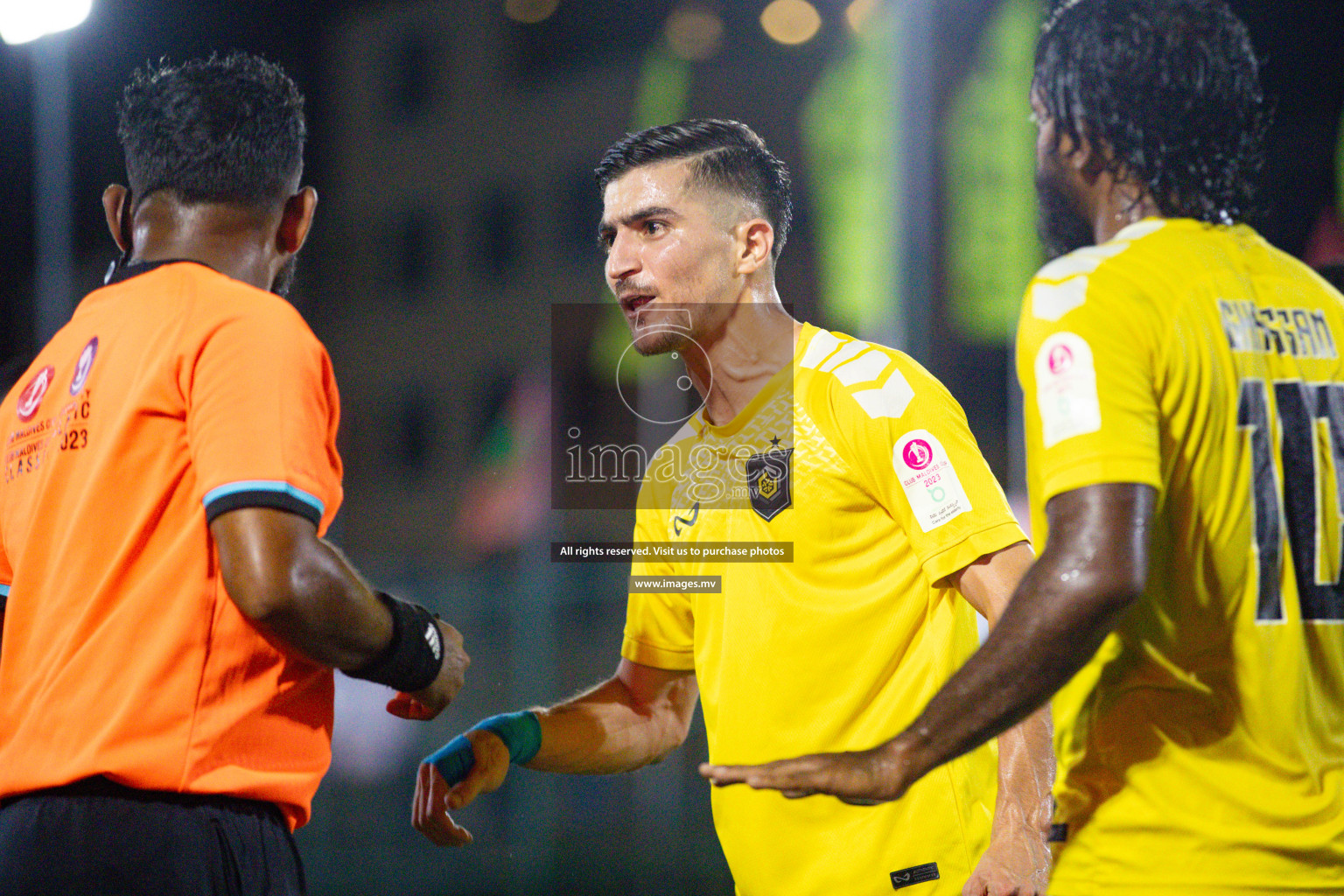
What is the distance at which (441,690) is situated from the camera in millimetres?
1926

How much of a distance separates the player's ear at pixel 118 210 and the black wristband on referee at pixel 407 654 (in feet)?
2.80

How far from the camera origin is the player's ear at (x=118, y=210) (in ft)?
6.91

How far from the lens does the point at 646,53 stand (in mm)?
8930

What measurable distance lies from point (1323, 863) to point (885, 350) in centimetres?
122

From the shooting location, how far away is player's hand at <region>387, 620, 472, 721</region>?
1919 millimetres

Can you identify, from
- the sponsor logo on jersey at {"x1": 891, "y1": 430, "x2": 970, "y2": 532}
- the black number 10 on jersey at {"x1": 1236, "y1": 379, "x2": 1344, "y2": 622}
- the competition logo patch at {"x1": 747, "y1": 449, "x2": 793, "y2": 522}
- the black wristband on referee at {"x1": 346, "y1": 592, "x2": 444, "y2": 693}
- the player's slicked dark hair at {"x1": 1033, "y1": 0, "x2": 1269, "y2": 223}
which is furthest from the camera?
the competition logo patch at {"x1": 747, "y1": 449, "x2": 793, "y2": 522}

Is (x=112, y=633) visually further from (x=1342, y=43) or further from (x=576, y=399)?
(x=1342, y=43)

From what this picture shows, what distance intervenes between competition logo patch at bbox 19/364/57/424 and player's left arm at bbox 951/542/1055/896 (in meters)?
1.60

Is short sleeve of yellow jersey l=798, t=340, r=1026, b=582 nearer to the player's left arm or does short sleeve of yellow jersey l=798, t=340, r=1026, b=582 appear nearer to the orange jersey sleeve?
the player's left arm

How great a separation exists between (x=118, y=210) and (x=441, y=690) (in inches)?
42.6

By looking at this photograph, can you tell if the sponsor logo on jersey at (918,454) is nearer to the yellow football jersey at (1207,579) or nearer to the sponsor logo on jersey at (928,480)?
the sponsor logo on jersey at (928,480)

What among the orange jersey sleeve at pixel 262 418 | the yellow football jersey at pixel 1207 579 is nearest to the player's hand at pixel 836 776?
the yellow football jersey at pixel 1207 579

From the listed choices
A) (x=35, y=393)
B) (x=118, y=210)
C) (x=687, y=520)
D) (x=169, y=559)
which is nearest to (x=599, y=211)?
(x=687, y=520)

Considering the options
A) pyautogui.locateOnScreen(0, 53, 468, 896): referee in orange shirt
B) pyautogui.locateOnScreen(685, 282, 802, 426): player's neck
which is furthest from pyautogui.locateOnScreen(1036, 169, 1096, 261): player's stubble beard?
pyautogui.locateOnScreen(0, 53, 468, 896): referee in orange shirt
